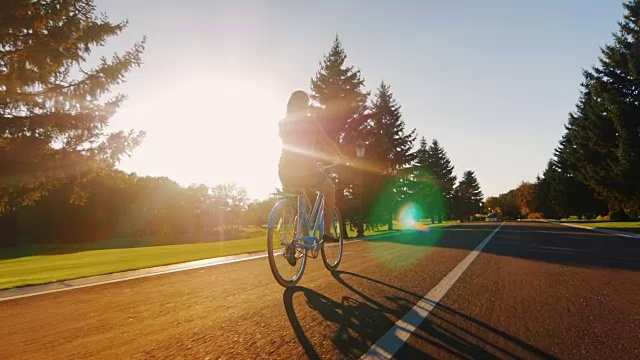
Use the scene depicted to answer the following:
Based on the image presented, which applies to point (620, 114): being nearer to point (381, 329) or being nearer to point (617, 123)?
point (617, 123)

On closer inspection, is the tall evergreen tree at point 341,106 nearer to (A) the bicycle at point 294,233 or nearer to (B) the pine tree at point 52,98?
(B) the pine tree at point 52,98

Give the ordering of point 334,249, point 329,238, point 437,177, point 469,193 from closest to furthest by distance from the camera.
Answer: point 329,238, point 334,249, point 437,177, point 469,193

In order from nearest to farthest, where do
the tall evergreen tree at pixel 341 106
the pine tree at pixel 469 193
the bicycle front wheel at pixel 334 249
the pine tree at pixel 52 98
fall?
1. the bicycle front wheel at pixel 334 249
2. the pine tree at pixel 52 98
3. the tall evergreen tree at pixel 341 106
4. the pine tree at pixel 469 193

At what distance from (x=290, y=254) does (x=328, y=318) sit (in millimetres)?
2004

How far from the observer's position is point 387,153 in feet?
130

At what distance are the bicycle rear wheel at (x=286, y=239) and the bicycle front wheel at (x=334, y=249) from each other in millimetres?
882

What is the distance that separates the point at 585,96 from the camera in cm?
5653

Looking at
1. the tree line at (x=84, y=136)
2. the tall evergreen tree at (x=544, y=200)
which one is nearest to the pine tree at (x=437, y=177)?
the tree line at (x=84, y=136)

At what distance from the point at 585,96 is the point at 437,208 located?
120 feet

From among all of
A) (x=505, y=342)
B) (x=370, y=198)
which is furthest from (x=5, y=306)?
(x=370, y=198)

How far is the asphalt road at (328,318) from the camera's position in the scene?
2.83 metres

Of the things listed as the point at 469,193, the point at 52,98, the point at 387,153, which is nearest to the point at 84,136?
the point at 52,98

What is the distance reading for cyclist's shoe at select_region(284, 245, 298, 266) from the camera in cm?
562

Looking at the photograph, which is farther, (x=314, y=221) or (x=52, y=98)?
(x=52, y=98)
